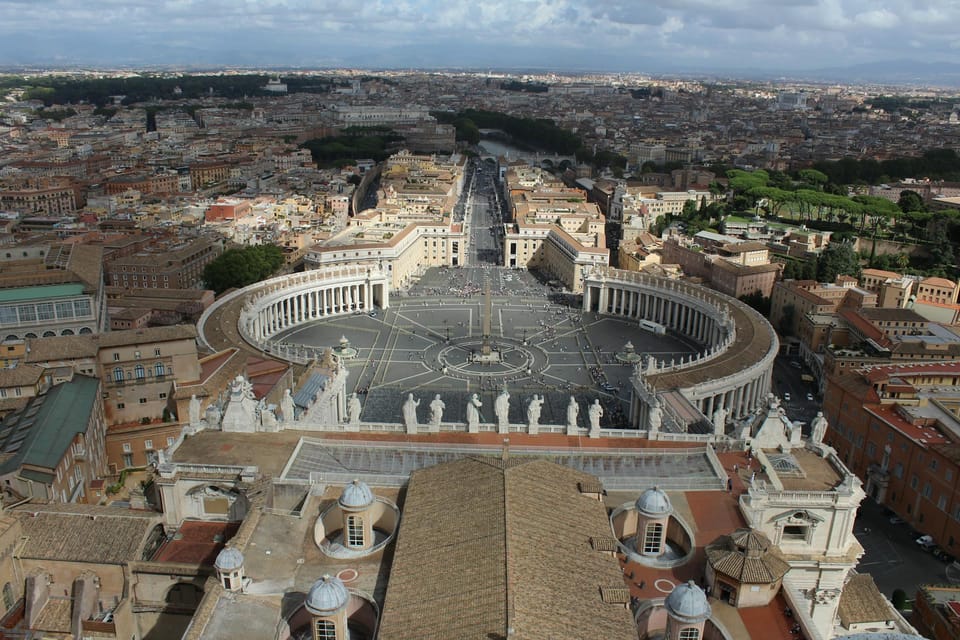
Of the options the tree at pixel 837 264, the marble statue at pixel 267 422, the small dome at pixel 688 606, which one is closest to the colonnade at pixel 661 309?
the tree at pixel 837 264

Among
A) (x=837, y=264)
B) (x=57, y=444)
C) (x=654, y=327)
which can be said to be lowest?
(x=654, y=327)

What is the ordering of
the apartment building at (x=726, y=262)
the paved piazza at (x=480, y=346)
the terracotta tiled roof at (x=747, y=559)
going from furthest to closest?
the apartment building at (x=726, y=262) < the paved piazza at (x=480, y=346) < the terracotta tiled roof at (x=747, y=559)

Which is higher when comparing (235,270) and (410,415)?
(410,415)

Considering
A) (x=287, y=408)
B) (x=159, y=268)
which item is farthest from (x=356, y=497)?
(x=159, y=268)

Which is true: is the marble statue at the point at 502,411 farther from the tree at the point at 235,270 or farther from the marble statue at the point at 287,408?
the tree at the point at 235,270

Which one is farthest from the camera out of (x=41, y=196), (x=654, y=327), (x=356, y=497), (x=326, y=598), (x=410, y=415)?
(x=41, y=196)

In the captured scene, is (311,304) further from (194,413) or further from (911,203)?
(911,203)

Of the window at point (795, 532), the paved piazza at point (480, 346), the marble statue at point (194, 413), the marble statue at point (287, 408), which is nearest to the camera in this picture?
the window at point (795, 532)
